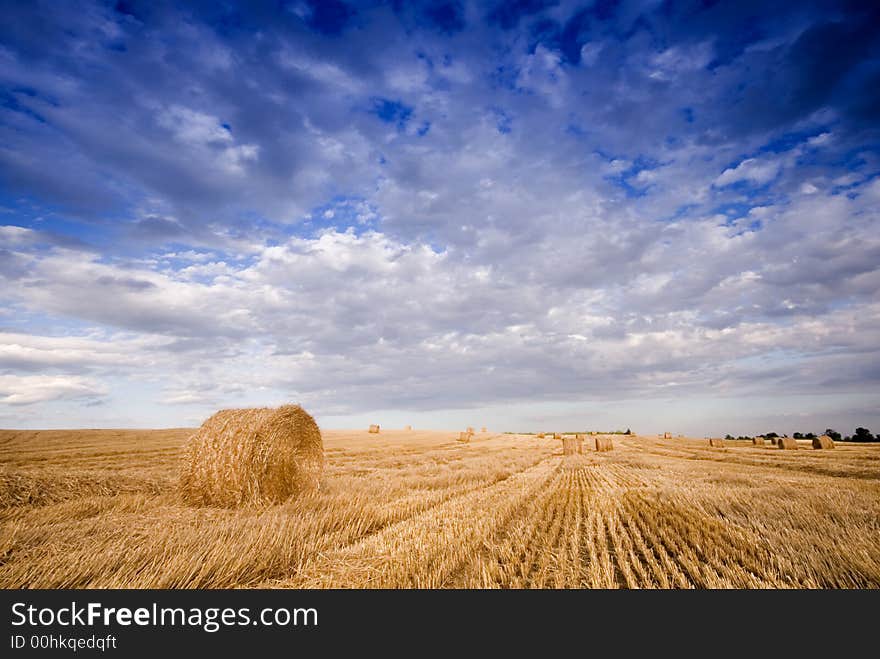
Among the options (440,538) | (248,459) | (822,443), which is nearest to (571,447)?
(822,443)

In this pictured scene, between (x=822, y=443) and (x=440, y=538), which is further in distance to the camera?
(x=822, y=443)

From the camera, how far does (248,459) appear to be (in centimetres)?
869

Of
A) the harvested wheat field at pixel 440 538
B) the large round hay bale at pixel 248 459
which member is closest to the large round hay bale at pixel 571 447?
the harvested wheat field at pixel 440 538

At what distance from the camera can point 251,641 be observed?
289 centimetres

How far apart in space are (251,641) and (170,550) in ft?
7.18

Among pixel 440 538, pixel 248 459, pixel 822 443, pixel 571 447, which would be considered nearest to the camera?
pixel 440 538

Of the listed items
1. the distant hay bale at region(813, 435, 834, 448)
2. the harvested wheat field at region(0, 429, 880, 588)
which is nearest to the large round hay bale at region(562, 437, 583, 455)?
the distant hay bale at region(813, 435, 834, 448)

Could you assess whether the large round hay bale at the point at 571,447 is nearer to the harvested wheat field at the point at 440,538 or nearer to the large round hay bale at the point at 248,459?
the harvested wheat field at the point at 440,538

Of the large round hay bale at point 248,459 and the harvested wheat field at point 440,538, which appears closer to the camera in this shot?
the harvested wheat field at point 440,538

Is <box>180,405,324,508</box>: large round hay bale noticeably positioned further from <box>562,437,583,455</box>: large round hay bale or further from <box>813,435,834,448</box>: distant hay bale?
<box>813,435,834,448</box>: distant hay bale

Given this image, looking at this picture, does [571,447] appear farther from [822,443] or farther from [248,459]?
[248,459]

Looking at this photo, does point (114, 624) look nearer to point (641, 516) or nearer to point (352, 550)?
point (352, 550)

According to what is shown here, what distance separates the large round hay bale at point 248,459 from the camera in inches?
331

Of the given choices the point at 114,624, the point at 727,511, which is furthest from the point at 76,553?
the point at 727,511
